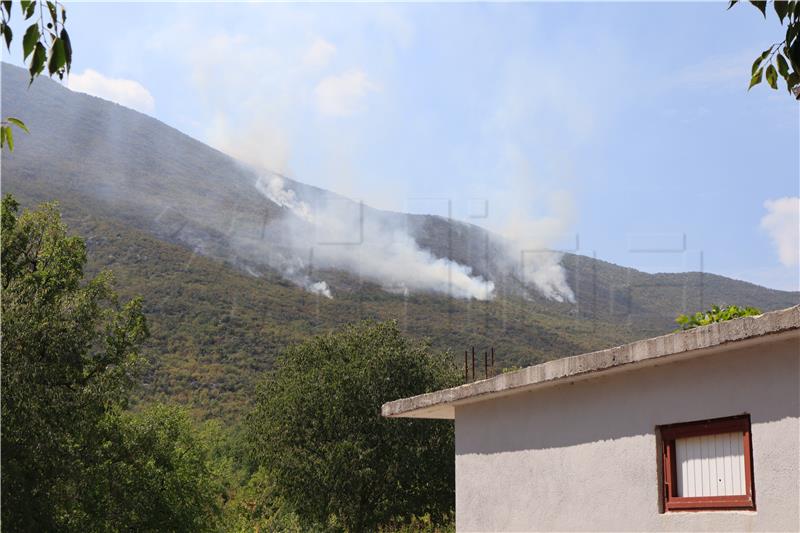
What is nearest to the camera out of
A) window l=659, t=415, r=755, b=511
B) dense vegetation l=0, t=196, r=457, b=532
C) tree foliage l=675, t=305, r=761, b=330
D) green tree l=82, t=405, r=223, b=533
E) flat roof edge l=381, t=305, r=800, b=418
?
flat roof edge l=381, t=305, r=800, b=418

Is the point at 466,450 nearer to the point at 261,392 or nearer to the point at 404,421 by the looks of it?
the point at 404,421

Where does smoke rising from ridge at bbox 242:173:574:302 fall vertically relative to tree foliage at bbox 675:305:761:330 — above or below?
above

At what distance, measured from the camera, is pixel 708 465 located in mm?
7520

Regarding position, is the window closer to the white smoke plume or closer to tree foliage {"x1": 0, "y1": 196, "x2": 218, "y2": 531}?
tree foliage {"x1": 0, "y1": 196, "x2": 218, "y2": 531}

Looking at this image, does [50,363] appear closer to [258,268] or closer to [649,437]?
[649,437]

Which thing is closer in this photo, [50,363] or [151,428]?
[50,363]

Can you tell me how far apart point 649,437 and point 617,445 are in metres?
0.41

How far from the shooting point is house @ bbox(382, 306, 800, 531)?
269 inches

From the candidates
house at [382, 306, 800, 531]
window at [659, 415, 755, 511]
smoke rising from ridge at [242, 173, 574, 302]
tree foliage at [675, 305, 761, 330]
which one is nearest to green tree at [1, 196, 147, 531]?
house at [382, 306, 800, 531]

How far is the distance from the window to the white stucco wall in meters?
0.08

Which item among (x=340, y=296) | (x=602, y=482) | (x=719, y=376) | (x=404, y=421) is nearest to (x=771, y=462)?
(x=719, y=376)

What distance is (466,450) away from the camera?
10641mm

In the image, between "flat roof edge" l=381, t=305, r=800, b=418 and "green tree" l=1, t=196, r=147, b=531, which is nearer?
"flat roof edge" l=381, t=305, r=800, b=418

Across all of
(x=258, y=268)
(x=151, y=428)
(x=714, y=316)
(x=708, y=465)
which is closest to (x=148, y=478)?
(x=151, y=428)
